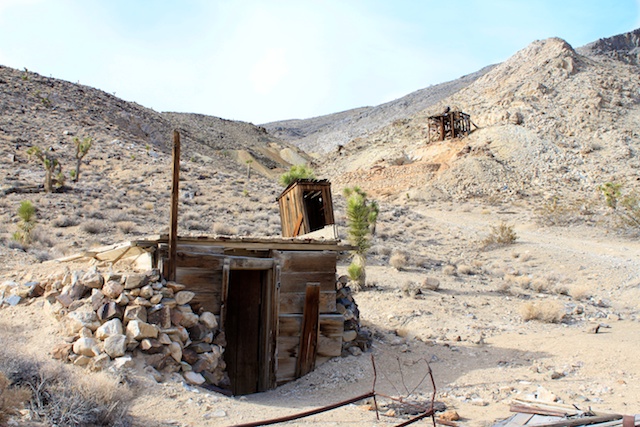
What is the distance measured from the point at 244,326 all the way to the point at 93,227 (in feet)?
34.1

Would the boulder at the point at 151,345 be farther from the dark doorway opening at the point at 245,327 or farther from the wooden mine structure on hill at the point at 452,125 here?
the wooden mine structure on hill at the point at 452,125

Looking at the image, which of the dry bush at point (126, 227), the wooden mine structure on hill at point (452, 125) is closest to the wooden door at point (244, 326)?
the dry bush at point (126, 227)

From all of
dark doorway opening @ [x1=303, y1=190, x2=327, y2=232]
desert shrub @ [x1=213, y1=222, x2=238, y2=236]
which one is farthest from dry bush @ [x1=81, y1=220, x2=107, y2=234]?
dark doorway opening @ [x1=303, y1=190, x2=327, y2=232]

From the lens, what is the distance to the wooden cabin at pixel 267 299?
803cm

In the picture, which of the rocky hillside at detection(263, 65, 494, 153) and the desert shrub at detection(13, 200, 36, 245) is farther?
the rocky hillside at detection(263, 65, 494, 153)

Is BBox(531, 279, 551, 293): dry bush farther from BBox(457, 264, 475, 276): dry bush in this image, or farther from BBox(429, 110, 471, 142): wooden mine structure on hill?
BBox(429, 110, 471, 142): wooden mine structure on hill

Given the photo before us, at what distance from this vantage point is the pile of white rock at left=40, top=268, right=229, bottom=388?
21.2ft

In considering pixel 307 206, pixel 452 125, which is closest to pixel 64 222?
pixel 307 206

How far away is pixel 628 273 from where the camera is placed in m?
17.1

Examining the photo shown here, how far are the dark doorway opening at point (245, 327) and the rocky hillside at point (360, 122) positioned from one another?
59321 millimetres

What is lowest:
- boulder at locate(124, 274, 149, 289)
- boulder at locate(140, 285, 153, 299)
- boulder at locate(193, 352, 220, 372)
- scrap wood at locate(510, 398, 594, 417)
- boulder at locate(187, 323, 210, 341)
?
scrap wood at locate(510, 398, 594, 417)

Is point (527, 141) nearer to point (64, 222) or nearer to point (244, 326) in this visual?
point (64, 222)

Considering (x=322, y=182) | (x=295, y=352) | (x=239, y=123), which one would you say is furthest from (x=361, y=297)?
(x=239, y=123)

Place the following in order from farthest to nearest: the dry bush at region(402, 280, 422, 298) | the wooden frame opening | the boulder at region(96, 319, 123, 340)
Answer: the dry bush at region(402, 280, 422, 298), the wooden frame opening, the boulder at region(96, 319, 123, 340)
